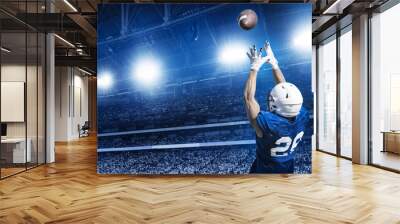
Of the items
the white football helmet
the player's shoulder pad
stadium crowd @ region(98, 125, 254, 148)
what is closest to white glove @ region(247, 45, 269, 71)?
the white football helmet

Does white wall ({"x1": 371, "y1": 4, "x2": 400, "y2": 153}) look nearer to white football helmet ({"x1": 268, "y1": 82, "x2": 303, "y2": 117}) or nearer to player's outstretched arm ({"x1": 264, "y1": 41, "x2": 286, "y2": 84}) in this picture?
white football helmet ({"x1": 268, "y1": 82, "x2": 303, "y2": 117})

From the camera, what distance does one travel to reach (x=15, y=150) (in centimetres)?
706

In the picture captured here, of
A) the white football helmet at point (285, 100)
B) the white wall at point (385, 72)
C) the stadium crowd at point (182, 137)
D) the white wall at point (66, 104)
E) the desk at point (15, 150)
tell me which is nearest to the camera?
the white football helmet at point (285, 100)

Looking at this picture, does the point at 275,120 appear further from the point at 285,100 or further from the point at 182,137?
the point at 182,137

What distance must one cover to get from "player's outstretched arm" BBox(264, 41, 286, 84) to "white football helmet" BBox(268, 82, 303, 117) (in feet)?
0.30

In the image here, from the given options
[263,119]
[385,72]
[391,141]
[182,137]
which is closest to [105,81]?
[182,137]

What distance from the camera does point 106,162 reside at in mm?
6488

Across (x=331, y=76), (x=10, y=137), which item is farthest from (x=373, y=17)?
(x=10, y=137)

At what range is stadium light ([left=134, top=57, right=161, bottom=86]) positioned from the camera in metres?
6.39

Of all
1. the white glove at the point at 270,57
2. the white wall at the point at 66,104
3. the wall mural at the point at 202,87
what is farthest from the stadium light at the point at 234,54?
the white wall at the point at 66,104

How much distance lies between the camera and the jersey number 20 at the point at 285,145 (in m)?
6.30

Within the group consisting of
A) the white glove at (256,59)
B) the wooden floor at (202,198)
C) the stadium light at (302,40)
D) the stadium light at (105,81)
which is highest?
the stadium light at (302,40)

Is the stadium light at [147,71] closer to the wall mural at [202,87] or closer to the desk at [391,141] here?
the wall mural at [202,87]

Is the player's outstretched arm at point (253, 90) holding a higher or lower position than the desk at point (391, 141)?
higher
